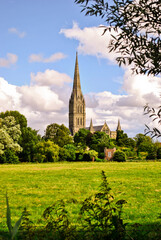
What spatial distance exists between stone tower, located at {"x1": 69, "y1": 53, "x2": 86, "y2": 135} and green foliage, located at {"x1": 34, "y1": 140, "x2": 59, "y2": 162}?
397 ft

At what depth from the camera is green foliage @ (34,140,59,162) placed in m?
51.6

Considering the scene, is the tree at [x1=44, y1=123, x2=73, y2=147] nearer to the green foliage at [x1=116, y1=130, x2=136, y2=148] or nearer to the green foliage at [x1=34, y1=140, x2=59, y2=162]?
the green foliage at [x1=34, y1=140, x2=59, y2=162]

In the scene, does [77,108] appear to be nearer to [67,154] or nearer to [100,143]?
[100,143]

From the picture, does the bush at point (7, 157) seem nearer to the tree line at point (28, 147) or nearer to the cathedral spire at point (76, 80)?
the tree line at point (28, 147)

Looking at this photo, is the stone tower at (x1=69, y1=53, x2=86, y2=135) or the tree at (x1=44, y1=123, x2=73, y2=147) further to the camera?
the stone tower at (x1=69, y1=53, x2=86, y2=135)

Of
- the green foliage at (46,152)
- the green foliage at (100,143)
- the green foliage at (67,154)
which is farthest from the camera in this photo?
the green foliage at (100,143)

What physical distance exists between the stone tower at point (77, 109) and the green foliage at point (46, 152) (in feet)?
397

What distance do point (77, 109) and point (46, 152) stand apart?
126 metres

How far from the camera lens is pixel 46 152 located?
52094 mm

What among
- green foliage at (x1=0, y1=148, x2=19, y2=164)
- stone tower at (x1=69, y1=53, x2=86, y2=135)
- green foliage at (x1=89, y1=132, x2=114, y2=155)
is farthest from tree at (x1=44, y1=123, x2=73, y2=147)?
stone tower at (x1=69, y1=53, x2=86, y2=135)

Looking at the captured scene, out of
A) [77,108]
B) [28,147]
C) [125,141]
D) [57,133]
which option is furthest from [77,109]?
[28,147]

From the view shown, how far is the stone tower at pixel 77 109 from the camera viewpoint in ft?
575

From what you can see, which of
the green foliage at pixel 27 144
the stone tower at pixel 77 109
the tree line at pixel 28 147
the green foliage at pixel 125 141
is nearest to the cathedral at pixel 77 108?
the stone tower at pixel 77 109


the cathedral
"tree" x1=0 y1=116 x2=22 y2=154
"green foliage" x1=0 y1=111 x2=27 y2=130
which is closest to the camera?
"tree" x1=0 y1=116 x2=22 y2=154
